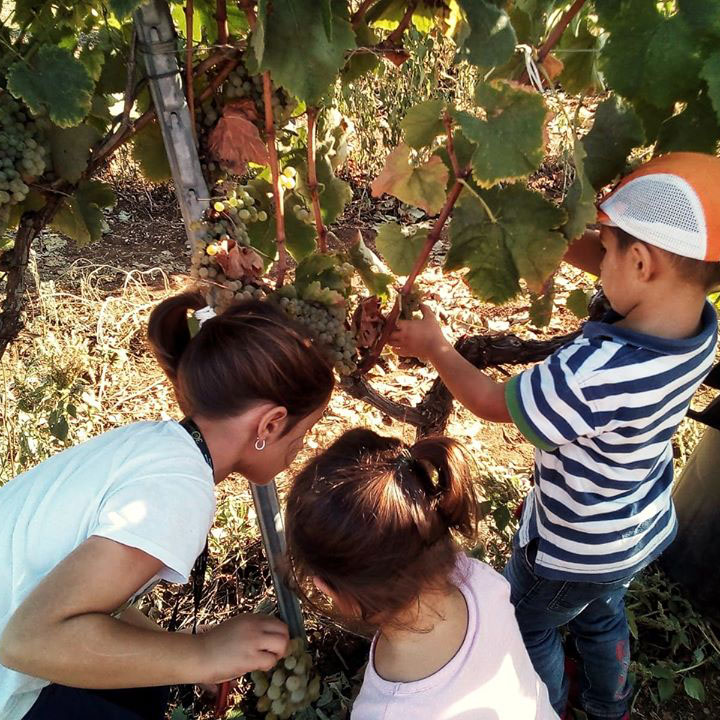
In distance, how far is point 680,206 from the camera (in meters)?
1.20

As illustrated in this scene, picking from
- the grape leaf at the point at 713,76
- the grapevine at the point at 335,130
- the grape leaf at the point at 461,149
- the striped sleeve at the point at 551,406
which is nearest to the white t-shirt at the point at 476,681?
the striped sleeve at the point at 551,406

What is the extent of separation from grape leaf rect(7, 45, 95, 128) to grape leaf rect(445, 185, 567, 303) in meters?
0.69

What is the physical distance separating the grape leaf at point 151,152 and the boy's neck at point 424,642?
1010mm

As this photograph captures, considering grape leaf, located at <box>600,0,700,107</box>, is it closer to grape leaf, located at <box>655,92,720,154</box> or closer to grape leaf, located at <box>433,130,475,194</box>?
grape leaf, located at <box>655,92,720,154</box>

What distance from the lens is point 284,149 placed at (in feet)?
5.29

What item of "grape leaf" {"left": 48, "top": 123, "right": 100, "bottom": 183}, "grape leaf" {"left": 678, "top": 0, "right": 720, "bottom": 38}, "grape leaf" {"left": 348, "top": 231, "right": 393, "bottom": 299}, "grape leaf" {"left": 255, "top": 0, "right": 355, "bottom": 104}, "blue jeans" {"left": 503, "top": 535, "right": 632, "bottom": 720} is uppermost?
"grape leaf" {"left": 255, "top": 0, "right": 355, "bottom": 104}

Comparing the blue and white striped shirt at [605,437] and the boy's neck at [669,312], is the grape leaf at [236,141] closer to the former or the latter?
the blue and white striped shirt at [605,437]

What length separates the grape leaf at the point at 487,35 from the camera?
3.55 feet

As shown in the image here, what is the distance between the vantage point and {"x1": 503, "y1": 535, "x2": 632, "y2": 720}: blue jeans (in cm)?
162

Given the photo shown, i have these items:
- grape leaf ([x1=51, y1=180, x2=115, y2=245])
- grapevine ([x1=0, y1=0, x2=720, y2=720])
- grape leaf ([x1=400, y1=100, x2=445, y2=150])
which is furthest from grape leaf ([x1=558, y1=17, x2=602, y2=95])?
grape leaf ([x1=51, y1=180, x2=115, y2=245])

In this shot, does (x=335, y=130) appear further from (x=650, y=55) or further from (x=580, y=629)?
(x=580, y=629)

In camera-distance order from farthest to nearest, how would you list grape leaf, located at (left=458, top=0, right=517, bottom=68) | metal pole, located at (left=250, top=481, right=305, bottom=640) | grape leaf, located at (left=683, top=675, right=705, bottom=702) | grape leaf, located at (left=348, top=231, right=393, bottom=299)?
grape leaf, located at (left=683, top=675, right=705, bottom=702) → metal pole, located at (left=250, top=481, right=305, bottom=640) → grape leaf, located at (left=348, top=231, right=393, bottom=299) → grape leaf, located at (left=458, top=0, right=517, bottom=68)

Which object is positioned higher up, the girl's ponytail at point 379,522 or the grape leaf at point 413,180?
the grape leaf at point 413,180

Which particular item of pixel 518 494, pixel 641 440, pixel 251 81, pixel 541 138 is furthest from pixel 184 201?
pixel 518 494
